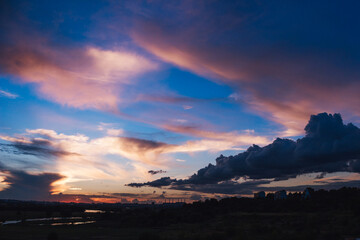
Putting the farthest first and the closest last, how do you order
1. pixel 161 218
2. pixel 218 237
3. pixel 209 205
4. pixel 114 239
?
pixel 209 205
pixel 161 218
pixel 114 239
pixel 218 237

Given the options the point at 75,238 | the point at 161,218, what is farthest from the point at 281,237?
the point at 161,218

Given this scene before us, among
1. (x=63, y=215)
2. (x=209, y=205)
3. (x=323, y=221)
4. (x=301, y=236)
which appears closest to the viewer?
(x=301, y=236)

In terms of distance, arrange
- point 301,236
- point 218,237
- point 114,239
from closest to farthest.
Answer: point 301,236, point 218,237, point 114,239

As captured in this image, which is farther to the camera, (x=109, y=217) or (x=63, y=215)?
(x=63, y=215)

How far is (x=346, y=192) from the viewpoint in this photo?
441 ft

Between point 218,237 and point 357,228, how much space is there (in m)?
25.5

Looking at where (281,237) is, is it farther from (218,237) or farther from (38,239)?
(38,239)

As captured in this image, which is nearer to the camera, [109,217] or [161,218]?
[161,218]

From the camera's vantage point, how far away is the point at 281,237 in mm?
44625

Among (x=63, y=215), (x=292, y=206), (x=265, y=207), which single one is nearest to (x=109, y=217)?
(x=63, y=215)

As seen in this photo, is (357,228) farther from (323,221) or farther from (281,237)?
(281,237)

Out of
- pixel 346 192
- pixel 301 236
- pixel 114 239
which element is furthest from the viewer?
pixel 346 192

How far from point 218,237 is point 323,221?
30623mm

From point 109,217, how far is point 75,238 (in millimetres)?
87017
